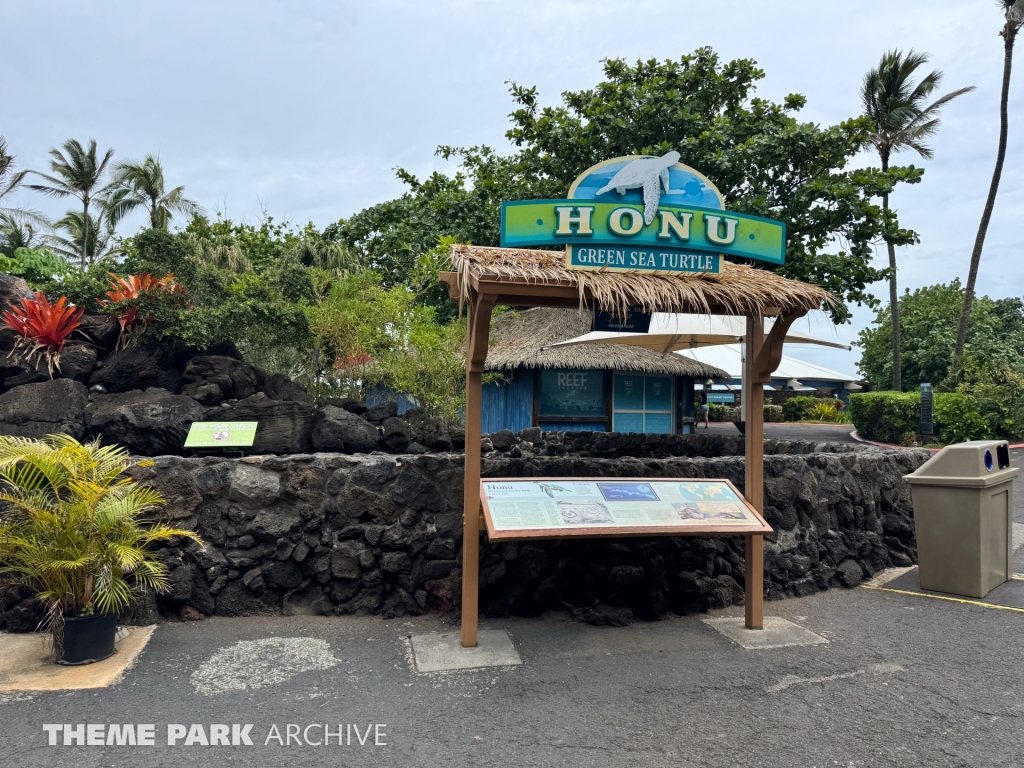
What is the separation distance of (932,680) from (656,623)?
173 cm

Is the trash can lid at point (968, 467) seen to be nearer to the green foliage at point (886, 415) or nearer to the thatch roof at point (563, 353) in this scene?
the thatch roof at point (563, 353)

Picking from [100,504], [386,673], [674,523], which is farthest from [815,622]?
[100,504]

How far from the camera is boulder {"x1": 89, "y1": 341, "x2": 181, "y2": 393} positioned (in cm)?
703

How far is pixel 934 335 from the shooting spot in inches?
1153

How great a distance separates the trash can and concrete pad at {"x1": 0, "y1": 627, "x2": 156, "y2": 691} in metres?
5.99

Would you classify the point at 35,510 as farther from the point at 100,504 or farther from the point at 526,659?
the point at 526,659

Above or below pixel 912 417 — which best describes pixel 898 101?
above

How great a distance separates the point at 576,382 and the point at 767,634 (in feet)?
42.9

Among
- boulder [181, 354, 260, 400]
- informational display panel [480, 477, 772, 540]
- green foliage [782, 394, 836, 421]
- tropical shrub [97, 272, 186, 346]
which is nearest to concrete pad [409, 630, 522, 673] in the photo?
informational display panel [480, 477, 772, 540]

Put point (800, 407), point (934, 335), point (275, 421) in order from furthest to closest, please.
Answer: point (800, 407), point (934, 335), point (275, 421)

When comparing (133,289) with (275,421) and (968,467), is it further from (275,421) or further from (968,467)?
(968,467)

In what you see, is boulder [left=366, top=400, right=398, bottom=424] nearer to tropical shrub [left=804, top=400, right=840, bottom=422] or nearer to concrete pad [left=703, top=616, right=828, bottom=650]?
concrete pad [left=703, top=616, right=828, bottom=650]

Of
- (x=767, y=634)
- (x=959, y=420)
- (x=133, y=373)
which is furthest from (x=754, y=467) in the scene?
(x=959, y=420)

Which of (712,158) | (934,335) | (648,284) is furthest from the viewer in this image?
(934,335)
